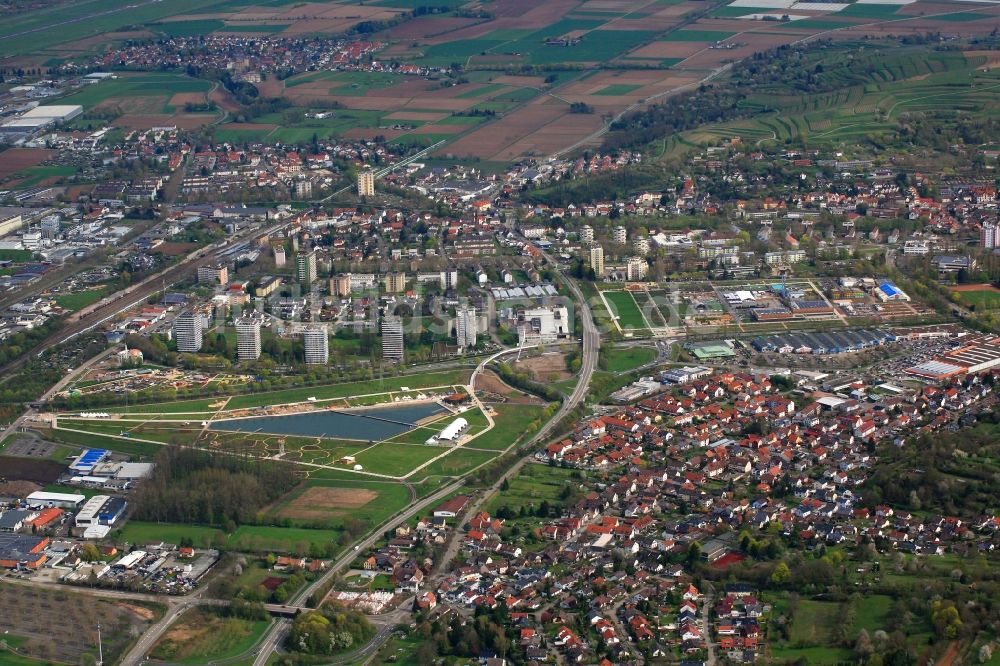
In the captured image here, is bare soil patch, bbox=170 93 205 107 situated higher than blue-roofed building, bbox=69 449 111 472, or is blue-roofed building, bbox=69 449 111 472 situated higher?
bare soil patch, bbox=170 93 205 107

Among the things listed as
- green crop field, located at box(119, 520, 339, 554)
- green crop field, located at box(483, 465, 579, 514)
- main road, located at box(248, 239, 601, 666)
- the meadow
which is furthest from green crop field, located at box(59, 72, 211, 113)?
green crop field, located at box(119, 520, 339, 554)

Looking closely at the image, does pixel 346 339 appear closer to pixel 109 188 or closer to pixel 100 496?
pixel 100 496

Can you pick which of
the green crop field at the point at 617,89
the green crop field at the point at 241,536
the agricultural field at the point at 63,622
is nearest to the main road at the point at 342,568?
the green crop field at the point at 241,536

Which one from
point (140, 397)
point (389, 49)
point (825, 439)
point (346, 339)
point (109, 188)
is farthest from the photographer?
point (389, 49)

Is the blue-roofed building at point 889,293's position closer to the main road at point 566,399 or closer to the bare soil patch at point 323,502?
the main road at point 566,399

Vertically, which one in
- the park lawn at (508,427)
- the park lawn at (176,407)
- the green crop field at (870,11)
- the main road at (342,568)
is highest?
the green crop field at (870,11)

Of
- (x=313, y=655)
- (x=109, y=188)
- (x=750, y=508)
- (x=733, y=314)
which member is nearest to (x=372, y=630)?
(x=313, y=655)

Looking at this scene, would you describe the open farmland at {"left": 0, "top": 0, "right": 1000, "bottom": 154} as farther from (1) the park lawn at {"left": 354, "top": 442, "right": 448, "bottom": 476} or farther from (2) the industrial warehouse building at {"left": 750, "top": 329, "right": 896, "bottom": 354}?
(1) the park lawn at {"left": 354, "top": 442, "right": 448, "bottom": 476}
